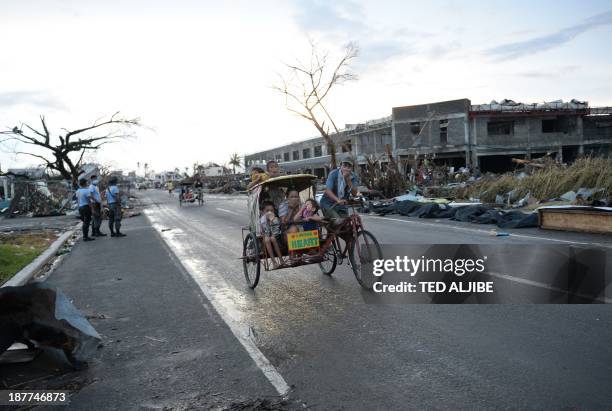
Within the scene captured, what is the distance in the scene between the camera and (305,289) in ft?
23.5

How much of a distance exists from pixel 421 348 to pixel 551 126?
4709cm

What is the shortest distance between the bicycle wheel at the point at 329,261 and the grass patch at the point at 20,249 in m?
5.62

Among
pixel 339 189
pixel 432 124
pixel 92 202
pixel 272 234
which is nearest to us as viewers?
pixel 272 234

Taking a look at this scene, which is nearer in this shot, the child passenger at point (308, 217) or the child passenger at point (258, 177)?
the child passenger at point (308, 217)

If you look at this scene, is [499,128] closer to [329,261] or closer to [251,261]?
[329,261]

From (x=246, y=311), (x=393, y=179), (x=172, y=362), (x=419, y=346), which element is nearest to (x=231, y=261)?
(x=246, y=311)

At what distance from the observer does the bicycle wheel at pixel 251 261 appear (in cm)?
725

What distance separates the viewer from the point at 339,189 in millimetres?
7660

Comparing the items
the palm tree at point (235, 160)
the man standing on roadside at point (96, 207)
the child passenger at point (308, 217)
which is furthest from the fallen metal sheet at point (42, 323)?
the palm tree at point (235, 160)

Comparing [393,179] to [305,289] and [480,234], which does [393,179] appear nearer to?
[480,234]

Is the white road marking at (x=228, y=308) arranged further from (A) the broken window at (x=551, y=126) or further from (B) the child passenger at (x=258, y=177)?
(A) the broken window at (x=551, y=126)

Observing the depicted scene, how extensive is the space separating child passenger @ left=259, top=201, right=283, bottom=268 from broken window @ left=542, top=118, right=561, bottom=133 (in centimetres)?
4453

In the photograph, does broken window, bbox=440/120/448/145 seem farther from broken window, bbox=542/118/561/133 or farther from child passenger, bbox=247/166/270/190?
child passenger, bbox=247/166/270/190

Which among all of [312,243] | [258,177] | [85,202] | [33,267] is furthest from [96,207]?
[312,243]
